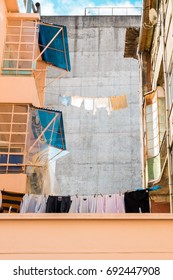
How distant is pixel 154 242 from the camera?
930 cm

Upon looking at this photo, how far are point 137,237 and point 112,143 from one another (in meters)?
15.7

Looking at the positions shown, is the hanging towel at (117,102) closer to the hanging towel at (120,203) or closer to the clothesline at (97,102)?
the clothesline at (97,102)

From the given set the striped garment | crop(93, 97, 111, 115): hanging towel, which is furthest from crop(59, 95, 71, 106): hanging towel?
Answer: the striped garment

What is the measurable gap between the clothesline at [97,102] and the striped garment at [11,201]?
41.0 ft

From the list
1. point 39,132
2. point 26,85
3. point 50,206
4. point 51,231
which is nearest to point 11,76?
point 26,85

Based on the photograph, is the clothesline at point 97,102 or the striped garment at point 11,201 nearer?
the striped garment at point 11,201

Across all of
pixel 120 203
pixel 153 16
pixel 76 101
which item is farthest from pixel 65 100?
pixel 120 203

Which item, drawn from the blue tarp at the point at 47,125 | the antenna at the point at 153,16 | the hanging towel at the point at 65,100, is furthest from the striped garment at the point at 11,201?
the hanging towel at the point at 65,100

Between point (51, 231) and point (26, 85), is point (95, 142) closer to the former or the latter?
point (26, 85)

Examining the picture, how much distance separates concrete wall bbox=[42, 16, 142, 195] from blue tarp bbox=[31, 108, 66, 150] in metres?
7.69

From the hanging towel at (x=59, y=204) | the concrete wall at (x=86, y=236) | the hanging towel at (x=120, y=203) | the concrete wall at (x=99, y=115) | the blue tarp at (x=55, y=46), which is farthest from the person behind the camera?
the concrete wall at (x=99, y=115)

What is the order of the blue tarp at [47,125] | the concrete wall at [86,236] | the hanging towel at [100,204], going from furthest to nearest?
the blue tarp at [47,125] < the hanging towel at [100,204] < the concrete wall at [86,236]

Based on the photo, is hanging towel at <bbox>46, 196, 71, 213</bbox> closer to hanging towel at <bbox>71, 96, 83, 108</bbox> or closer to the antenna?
the antenna

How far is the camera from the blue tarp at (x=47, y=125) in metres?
15.4
